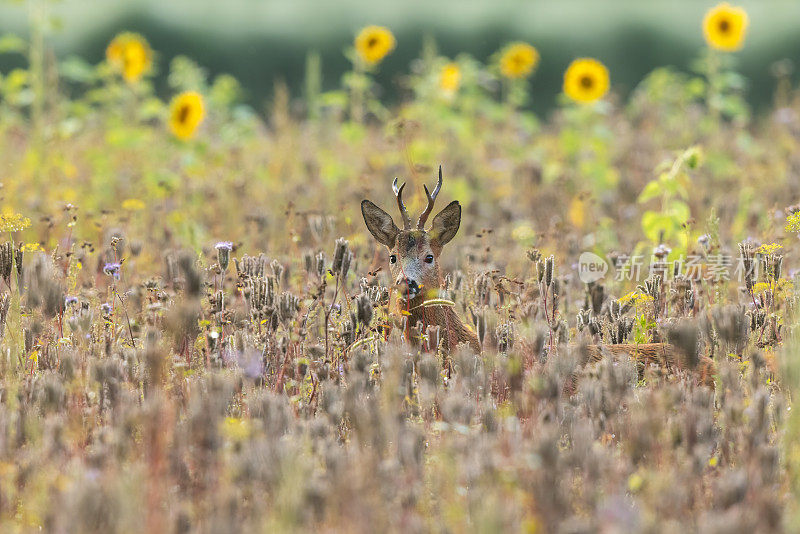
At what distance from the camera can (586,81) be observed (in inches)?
411

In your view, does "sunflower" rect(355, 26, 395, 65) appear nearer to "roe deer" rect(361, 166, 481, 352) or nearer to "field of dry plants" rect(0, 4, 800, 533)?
"field of dry plants" rect(0, 4, 800, 533)

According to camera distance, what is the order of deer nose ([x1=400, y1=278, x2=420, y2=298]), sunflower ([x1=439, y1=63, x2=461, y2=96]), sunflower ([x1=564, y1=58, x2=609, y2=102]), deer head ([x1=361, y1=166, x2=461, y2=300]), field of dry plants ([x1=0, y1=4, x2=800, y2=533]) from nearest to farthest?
field of dry plants ([x1=0, y1=4, x2=800, y2=533]) < deer nose ([x1=400, y1=278, x2=420, y2=298]) < deer head ([x1=361, y1=166, x2=461, y2=300]) < sunflower ([x1=564, y1=58, x2=609, y2=102]) < sunflower ([x1=439, y1=63, x2=461, y2=96])

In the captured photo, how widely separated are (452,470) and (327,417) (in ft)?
3.00

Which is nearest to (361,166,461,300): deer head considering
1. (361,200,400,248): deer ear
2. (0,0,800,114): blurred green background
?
(361,200,400,248): deer ear

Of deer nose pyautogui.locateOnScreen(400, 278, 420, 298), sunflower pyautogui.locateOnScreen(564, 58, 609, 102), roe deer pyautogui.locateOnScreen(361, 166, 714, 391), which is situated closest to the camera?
roe deer pyautogui.locateOnScreen(361, 166, 714, 391)

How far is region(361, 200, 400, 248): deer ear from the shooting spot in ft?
19.2

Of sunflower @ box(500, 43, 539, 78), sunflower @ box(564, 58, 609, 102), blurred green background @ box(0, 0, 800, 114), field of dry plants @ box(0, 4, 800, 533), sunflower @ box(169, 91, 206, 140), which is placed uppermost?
blurred green background @ box(0, 0, 800, 114)

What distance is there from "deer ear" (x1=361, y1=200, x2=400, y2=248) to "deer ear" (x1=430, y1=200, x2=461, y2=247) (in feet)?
0.72

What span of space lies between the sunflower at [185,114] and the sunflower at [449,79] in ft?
10.3

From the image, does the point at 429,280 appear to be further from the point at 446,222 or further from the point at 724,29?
the point at 724,29

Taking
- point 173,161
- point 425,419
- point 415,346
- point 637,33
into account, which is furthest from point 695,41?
point 425,419

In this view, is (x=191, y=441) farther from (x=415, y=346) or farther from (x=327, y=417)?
(x=415, y=346)

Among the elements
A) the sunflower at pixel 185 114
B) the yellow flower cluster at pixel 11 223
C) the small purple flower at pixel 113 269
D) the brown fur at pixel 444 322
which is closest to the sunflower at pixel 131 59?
the sunflower at pixel 185 114

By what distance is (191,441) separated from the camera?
11.1ft
